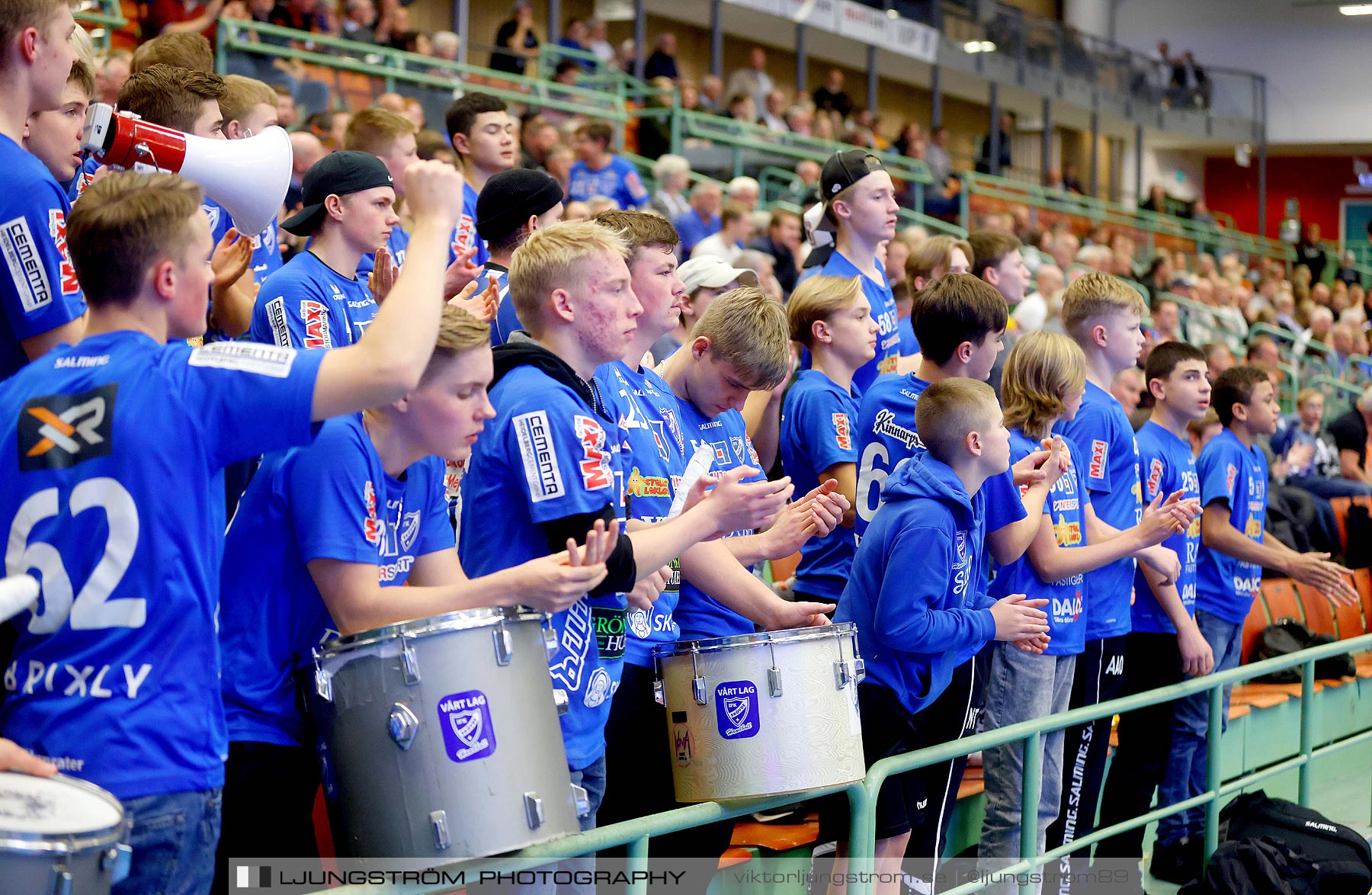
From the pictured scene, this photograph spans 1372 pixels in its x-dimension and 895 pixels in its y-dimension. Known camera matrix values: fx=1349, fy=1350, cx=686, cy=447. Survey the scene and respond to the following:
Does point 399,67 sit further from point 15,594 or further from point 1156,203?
point 1156,203

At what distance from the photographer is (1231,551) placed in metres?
5.58

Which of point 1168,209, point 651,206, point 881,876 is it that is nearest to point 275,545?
point 881,876

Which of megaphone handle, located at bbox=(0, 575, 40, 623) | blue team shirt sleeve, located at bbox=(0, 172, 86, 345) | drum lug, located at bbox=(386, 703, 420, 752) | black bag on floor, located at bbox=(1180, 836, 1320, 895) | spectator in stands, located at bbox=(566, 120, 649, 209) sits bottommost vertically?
black bag on floor, located at bbox=(1180, 836, 1320, 895)

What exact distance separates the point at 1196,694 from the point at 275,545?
4067 mm

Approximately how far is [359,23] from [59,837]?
10.9 metres

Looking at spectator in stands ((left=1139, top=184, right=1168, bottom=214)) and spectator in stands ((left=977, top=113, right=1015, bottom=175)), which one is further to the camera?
spectator in stands ((left=1139, top=184, right=1168, bottom=214))

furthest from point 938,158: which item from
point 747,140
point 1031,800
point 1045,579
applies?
point 1031,800

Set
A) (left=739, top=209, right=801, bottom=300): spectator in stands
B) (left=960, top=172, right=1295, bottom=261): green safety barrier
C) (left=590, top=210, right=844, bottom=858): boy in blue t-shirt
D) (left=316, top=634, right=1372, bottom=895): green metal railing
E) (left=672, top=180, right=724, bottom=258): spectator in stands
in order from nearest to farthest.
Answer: (left=316, top=634, right=1372, bottom=895): green metal railing, (left=590, top=210, right=844, bottom=858): boy in blue t-shirt, (left=739, top=209, right=801, bottom=300): spectator in stands, (left=672, top=180, right=724, bottom=258): spectator in stands, (left=960, top=172, right=1295, bottom=261): green safety barrier

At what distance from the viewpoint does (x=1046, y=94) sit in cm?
2516

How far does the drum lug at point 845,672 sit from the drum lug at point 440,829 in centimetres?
109

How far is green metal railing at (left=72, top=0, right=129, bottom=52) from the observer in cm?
890

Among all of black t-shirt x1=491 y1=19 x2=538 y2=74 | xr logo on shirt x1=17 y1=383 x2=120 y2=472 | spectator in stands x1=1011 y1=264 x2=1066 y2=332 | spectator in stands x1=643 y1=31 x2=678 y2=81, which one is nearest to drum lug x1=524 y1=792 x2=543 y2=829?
xr logo on shirt x1=17 y1=383 x2=120 y2=472

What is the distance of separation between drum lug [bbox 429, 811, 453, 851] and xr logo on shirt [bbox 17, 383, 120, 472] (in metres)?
0.78

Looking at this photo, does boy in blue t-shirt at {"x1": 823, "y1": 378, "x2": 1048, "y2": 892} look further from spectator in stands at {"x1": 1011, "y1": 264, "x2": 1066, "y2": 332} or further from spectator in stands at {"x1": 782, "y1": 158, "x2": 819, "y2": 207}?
spectator in stands at {"x1": 782, "y1": 158, "x2": 819, "y2": 207}
